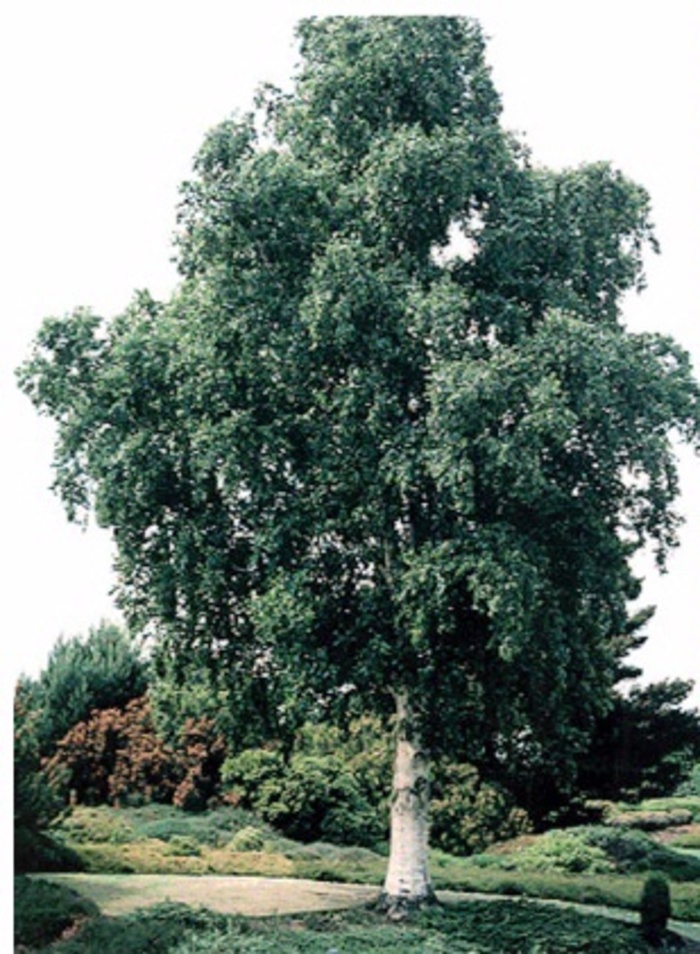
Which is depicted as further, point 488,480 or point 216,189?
point 216,189

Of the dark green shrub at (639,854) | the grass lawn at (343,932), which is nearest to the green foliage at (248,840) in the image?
the grass lawn at (343,932)

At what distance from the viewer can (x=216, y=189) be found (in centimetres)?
1058

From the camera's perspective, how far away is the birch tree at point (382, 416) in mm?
10156

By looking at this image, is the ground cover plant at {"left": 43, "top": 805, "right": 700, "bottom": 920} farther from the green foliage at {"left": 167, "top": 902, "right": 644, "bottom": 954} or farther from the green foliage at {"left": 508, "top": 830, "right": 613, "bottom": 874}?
the green foliage at {"left": 167, "top": 902, "right": 644, "bottom": 954}

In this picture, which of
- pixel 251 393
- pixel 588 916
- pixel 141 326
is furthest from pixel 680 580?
pixel 141 326

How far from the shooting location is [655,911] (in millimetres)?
10242

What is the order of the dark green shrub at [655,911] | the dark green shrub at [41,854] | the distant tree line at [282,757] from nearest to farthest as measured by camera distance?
1. the dark green shrub at [41,854]
2. the dark green shrub at [655,911]
3. the distant tree line at [282,757]

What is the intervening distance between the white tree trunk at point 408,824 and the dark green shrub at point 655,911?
1.59 m

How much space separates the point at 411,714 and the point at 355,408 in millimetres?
2376

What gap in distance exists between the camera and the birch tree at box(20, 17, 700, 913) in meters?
10.2

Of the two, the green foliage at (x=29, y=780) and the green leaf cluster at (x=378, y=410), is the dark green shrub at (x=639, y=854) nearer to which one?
the green leaf cluster at (x=378, y=410)

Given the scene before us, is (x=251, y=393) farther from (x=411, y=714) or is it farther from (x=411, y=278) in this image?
(x=411, y=714)

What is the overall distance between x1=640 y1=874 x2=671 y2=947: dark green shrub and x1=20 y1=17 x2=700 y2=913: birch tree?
1232mm

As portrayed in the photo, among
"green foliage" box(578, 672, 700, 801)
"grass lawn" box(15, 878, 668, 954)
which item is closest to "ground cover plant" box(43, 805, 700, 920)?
"grass lawn" box(15, 878, 668, 954)
